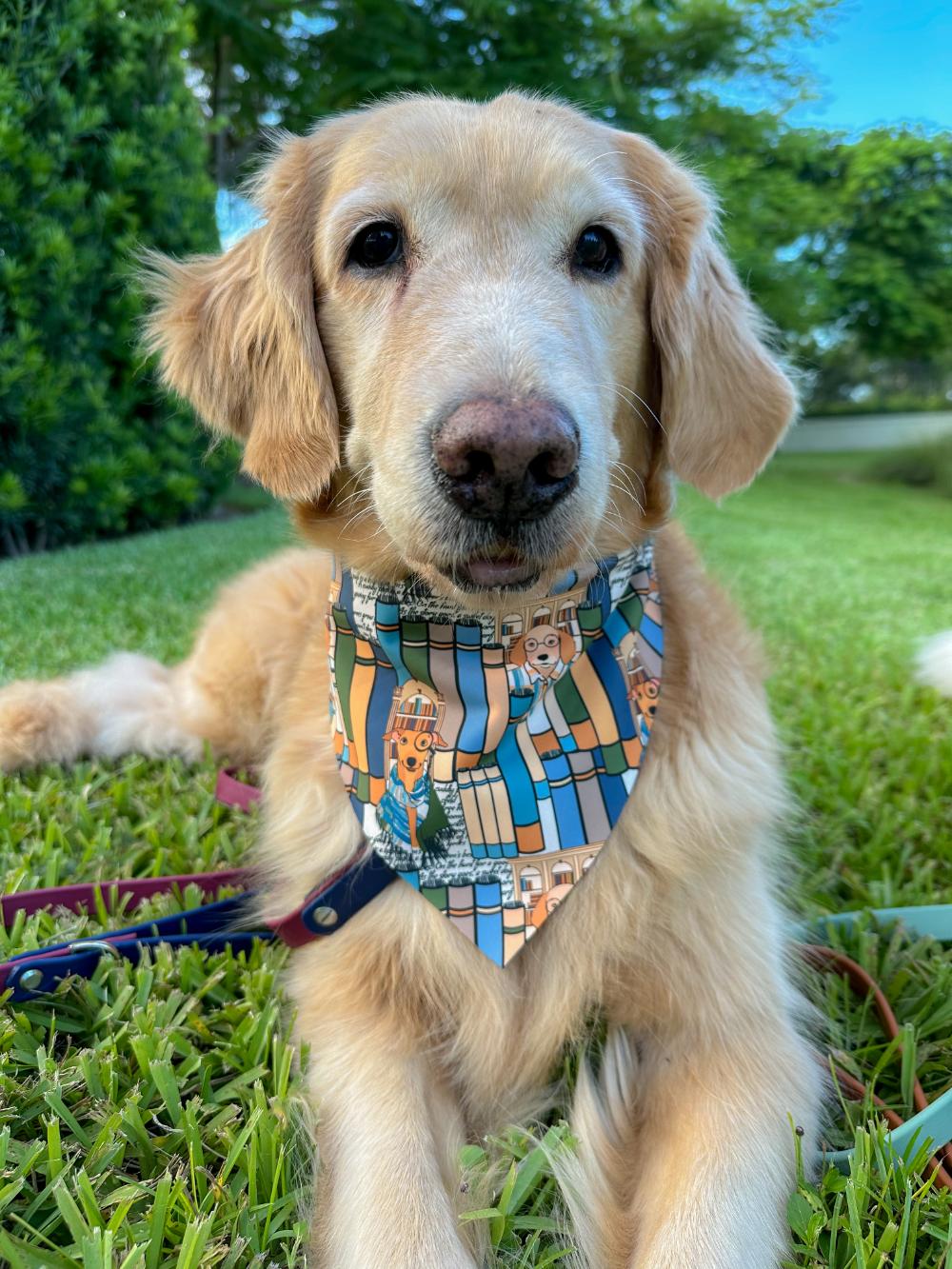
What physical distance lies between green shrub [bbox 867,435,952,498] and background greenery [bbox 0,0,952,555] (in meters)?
3.97

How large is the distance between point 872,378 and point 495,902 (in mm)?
34099

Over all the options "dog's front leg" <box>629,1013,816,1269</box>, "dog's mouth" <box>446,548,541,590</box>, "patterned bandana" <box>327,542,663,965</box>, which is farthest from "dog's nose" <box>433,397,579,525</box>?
"dog's front leg" <box>629,1013,816,1269</box>

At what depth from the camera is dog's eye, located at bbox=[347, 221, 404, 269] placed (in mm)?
1985

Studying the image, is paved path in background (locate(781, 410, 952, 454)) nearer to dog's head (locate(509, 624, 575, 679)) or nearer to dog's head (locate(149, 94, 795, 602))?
dog's head (locate(149, 94, 795, 602))

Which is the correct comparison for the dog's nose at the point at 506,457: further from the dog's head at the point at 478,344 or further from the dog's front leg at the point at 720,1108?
the dog's front leg at the point at 720,1108

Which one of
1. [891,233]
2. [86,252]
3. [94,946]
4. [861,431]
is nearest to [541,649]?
[94,946]

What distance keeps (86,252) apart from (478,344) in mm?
2670

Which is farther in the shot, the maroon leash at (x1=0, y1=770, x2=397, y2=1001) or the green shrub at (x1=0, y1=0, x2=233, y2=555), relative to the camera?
the green shrub at (x1=0, y1=0, x2=233, y2=555)

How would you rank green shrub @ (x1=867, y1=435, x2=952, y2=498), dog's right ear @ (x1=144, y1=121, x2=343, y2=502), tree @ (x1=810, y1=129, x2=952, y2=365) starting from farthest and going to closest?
tree @ (x1=810, y1=129, x2=952, y2=365)
green shrub @ (x1=867, y1=435, x2=952, y2=498)
dog's right ear @ (x1=144, y1=121, x2=343, y2=502)

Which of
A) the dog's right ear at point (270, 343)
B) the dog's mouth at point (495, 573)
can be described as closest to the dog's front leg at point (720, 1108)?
the dog's mouth at point (495, 573)

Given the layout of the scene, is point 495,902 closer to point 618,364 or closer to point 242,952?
point 242,952

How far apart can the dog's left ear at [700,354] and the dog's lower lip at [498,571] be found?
2.31 ft

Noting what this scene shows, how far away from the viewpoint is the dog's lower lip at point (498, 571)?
1.68m

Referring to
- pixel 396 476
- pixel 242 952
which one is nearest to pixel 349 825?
pixel 242 952
